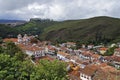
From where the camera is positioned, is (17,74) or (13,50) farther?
(13,50)

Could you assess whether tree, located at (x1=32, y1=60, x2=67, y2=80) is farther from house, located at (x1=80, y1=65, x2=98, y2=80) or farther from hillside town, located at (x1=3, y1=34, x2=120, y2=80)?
house, located at (x1=80, y1=65, x2=98, y2=80)

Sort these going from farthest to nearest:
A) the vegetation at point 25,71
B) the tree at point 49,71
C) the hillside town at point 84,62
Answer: the hillside town at point 84,62 → the tree at point 49,71 → the vegetation at point 25,71

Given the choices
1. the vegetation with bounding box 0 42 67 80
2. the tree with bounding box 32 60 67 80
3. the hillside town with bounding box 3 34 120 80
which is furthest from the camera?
the hillside town with bounding box 3 34 120 80

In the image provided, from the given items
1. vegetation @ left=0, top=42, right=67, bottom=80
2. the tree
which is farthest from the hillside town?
vegetation @ left=0, top=42, right=67, bottom=80

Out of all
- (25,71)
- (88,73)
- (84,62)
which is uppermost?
(25,71)

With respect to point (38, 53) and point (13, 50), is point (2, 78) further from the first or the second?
point (38, 53)

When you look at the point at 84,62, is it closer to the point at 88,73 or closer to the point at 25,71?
the point at 88,73

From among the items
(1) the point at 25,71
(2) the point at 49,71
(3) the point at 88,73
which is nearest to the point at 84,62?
(3) the point at 88,73

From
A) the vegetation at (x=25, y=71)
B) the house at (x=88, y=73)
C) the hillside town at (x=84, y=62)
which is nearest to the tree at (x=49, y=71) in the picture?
the vegetation at (x=25, y=71)

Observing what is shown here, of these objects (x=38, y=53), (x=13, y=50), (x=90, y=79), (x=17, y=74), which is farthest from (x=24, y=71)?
(x=38, y=53)

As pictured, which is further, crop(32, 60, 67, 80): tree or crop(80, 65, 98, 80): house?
crop(80, 65, 98, 80): house

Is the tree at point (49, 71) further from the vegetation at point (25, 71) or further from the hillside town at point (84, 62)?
the hillside town at point (84, 62)
